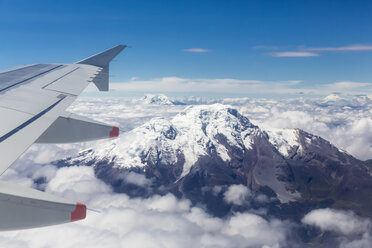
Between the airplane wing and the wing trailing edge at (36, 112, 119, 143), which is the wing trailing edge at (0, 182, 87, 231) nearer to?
the airplane wing

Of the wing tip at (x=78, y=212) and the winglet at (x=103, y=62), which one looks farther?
the winglet at (x=103, y=62)

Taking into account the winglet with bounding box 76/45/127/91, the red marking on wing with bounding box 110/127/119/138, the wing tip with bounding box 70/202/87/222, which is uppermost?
the winglet with bounding box 76/45/127/91

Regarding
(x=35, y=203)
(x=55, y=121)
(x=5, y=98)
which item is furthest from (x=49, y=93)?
(x=35, y=203)

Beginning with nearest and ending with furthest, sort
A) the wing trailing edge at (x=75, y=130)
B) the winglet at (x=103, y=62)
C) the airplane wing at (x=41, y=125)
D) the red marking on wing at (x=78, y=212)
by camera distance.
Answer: the airplane wing at (x=41, y=125), the red marking on wing at (x=78, y=212), the wing trailing edge at (x=75, y=130), the winglet at (x=103, y=62)

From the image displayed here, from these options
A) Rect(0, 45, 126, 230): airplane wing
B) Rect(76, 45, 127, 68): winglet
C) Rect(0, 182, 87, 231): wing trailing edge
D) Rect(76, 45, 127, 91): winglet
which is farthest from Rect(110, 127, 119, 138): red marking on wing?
Rect(76, 45, 127, 68): winglet

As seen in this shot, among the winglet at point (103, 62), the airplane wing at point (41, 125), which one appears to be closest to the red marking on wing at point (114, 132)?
the airplane wing at point (41, 125)

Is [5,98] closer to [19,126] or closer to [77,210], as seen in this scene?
[19,126]

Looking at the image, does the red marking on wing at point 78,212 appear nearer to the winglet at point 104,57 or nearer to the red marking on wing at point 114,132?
the red marking on wing at point 114,132

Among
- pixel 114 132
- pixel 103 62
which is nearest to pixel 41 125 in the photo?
pixel 114 132
